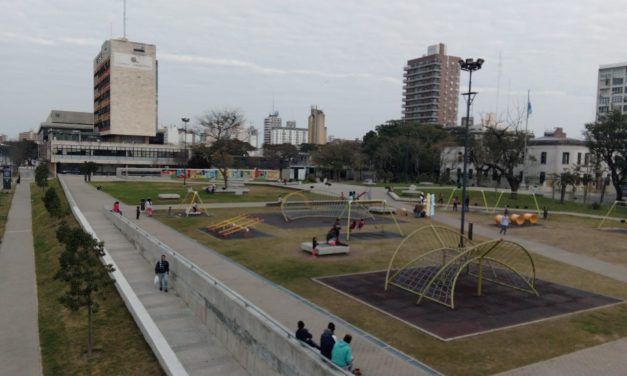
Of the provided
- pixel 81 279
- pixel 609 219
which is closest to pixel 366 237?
pixel 81 279

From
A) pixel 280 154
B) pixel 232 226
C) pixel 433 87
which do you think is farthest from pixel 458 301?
pixel 433 87

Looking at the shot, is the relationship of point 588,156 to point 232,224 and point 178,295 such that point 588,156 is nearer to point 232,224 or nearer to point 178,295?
point 232,224

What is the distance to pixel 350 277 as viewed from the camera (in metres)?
20.0

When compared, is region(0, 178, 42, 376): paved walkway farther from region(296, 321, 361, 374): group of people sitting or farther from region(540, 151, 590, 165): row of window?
region(540, 151, 590, 165): row of window

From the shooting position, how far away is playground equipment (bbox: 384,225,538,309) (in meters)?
17.2

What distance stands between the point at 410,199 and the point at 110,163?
76.8 metres

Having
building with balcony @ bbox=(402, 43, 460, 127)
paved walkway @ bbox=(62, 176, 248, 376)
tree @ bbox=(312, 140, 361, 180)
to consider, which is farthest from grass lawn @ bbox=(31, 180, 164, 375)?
building with balcony @ bbox=(402, 43, 460, 127)

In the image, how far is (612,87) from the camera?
12612 centimetres

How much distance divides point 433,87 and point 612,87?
47.9 m

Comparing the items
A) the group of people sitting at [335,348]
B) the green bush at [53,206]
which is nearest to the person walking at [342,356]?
the group of people sitting at [335,348]

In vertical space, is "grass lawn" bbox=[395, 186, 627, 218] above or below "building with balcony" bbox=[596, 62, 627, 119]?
below

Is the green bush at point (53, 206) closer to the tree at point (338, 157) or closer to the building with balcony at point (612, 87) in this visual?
the tree at point (338, 157)

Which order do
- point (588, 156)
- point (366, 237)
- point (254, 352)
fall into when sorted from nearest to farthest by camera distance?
point (254, 352) → point (366, 237) → point (588, 156)

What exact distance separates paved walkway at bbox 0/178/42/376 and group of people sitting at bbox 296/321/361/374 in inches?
315
